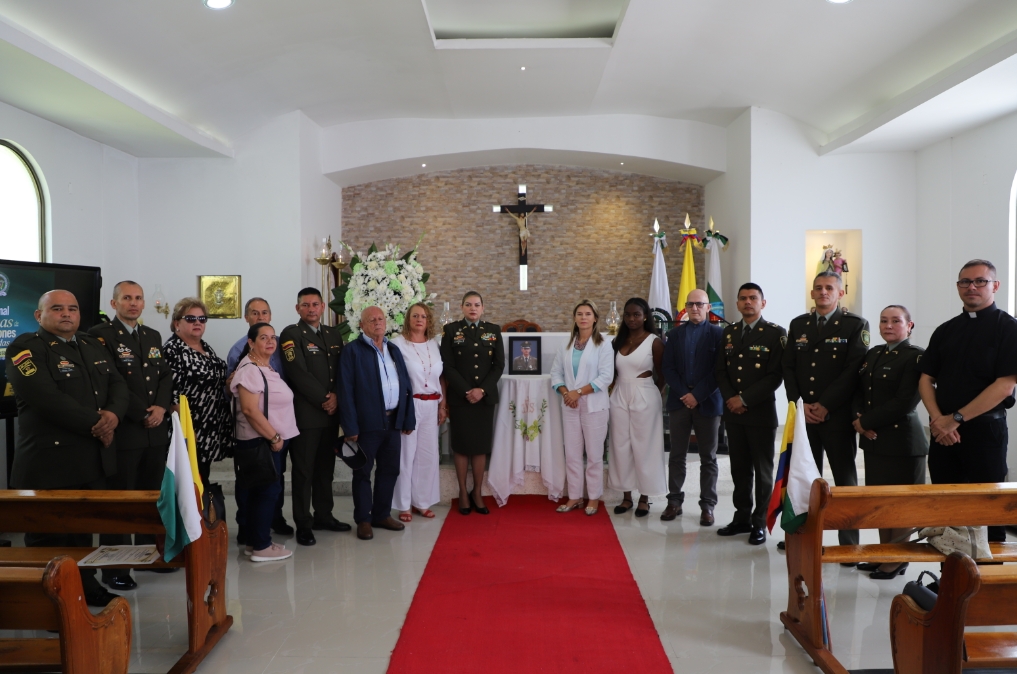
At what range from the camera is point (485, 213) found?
9.29 m

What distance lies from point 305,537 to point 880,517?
3289mm

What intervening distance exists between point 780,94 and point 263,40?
5076mm

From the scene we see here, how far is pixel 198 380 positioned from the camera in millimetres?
4051

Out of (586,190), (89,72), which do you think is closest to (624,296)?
(586,190)

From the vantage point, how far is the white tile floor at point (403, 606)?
294 centimetres

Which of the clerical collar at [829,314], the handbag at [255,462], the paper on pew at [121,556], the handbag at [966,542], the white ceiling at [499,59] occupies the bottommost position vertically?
the paper on pew at [121,556]

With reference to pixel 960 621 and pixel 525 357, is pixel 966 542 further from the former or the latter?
pixel 525 357

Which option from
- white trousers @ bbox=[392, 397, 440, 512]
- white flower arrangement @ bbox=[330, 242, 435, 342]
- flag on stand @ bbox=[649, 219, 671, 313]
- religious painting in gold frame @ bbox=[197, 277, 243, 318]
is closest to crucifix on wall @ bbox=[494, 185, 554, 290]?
flag on stand @ bbox=[649, 219, 671, 313]

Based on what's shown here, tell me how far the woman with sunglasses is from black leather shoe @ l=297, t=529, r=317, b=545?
731mm

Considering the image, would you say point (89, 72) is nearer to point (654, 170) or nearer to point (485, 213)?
point (485, 213)

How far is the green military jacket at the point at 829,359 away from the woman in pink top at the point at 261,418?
2996 mm

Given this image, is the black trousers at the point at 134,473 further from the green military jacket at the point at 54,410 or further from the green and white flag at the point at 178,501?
the green and white flag at the point at 178,501

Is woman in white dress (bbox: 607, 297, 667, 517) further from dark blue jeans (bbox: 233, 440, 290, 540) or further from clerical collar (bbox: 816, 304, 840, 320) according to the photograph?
dark blue jeans (bbox: 233, 440, 290, 540)

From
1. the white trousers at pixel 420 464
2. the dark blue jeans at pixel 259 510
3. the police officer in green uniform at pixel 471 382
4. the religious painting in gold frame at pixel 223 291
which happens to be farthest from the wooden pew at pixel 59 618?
the religious painting in gold frame at pixel 223 291
